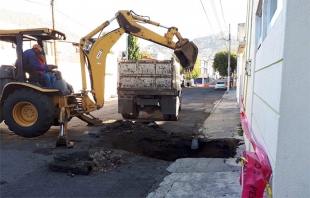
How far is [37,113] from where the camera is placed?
732 cm

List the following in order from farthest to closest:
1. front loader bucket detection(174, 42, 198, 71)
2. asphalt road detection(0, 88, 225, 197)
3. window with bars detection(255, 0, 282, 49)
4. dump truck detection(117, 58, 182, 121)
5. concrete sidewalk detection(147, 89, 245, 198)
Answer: dump truck detection(117, 58, 182, 121), front loader bucket detection(174, 42, 198, 71), asphalt road detection(0, 88, 225, 197), concrete sidewalk detection(147, 89, 245, 198), window with bars detection(255, 0, 282, 49)

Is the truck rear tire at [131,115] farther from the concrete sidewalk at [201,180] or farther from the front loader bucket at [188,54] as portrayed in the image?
the concrete sidewalk at [201,180]

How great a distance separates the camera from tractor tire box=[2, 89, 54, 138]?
7250 mm

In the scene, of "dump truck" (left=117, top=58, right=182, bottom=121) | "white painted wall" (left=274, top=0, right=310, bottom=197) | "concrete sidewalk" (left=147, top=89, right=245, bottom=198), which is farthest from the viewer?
"dump truck" (left=117, top=58, right=182, bottom=121)

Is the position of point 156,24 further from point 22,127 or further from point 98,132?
point 22,127

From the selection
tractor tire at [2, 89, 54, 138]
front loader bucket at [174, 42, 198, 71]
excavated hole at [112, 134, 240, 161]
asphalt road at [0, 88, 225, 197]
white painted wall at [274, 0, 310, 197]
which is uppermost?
front loader bucket at [174, 42, 198, 71]

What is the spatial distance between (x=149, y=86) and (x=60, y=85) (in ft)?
14.2

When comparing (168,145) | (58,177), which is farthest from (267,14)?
(168,145)

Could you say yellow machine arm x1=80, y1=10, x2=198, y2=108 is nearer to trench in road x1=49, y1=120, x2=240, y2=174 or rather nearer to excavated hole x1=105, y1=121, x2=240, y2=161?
trench in road x1=49, y1=120, x2=240, y2=174

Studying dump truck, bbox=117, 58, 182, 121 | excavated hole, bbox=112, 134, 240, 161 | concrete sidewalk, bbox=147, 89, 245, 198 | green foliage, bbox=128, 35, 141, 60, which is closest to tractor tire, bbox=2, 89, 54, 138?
excavated hole, bbox=112, 134, 240, 161

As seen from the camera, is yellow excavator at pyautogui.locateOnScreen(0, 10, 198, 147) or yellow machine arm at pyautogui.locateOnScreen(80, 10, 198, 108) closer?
yellow excavator at pyautogui.locateOnScreen(0, 10, 198, 147)

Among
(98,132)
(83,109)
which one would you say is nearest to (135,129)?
(98,132)

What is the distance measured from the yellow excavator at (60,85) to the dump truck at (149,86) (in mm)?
1950

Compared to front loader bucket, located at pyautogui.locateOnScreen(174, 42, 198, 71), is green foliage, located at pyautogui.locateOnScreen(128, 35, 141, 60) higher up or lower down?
higher up
